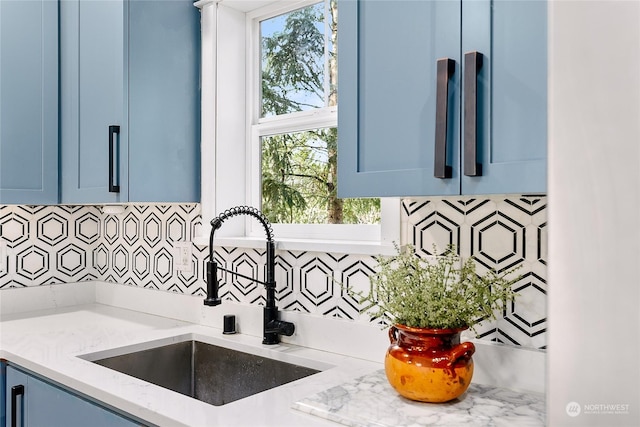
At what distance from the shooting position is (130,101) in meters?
1.86

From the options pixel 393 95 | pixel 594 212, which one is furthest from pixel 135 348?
pixel 594 212

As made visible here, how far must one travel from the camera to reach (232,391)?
172 cm

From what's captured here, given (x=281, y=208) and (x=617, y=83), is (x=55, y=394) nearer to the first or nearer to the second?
(x=281, y=208)

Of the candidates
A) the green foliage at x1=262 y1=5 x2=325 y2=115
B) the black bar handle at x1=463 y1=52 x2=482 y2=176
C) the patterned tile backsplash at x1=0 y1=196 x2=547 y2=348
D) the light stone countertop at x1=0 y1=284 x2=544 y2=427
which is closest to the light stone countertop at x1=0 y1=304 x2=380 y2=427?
the light stone countertop at x1=0 y1=284 x2=544 y2=427

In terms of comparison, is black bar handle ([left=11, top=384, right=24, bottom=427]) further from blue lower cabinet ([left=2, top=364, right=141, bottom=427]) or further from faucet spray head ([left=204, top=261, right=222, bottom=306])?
faucet spray head ([left=204, top=261, right=222, bottom=306])

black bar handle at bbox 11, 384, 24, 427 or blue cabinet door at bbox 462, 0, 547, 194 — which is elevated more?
→ blue cabinet door at bbox 462, 0, 547, 194

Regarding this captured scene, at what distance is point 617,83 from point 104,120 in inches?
68.6

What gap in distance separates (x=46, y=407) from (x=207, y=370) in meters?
0.49

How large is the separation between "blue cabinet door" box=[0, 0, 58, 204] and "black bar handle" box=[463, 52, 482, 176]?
171 cm

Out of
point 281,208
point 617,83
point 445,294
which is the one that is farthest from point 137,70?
point 617,83

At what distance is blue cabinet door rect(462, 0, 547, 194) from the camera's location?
37.7 inches

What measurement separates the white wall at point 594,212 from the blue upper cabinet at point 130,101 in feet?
5.04

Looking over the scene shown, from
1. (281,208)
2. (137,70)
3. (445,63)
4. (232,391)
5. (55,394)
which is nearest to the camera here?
Answer: (445,63)

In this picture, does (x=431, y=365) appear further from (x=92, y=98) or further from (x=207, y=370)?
(x=92, y=98)
